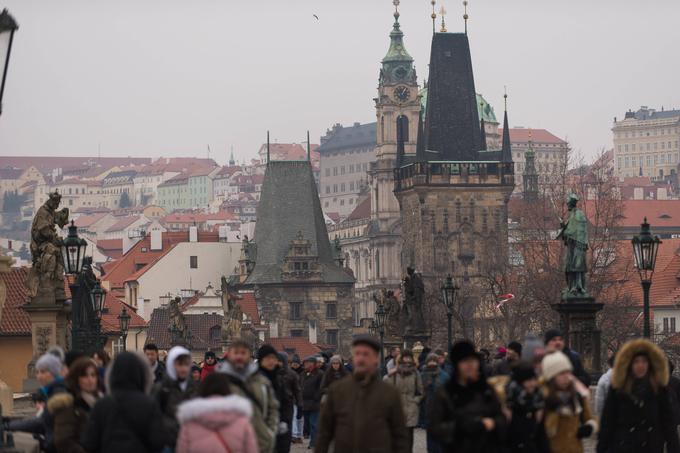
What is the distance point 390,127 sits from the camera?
190 m

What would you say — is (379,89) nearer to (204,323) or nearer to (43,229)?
(204,323)

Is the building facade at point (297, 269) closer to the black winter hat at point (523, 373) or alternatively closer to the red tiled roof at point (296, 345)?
the red tiled roof at point (296, 345)

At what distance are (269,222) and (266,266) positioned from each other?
416cm

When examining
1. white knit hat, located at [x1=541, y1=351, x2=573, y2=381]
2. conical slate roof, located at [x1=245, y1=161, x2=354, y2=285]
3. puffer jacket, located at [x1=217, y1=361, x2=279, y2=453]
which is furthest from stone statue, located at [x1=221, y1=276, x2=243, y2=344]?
white knit hat, located at [x1=541, y1=351, x2=573, y2=381]

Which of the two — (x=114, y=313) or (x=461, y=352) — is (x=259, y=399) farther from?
(x=114, y=313)

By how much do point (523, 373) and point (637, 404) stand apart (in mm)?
2029

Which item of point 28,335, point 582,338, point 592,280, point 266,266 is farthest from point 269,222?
point 582,338

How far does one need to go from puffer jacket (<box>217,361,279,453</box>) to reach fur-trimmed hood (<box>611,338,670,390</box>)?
2.40m

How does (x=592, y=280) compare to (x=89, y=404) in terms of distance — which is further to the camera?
(x=592, y=280)

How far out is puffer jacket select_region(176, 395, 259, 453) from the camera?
12.6 metres

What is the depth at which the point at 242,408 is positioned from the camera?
12766mm

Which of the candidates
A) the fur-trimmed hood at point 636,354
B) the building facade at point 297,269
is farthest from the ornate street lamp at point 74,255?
the building facade at point 297,269

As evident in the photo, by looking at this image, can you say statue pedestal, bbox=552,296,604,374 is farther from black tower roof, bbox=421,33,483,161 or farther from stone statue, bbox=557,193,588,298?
black tower roof, bbox=421,33,483,161

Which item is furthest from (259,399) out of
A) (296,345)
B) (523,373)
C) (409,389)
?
(296,345)
